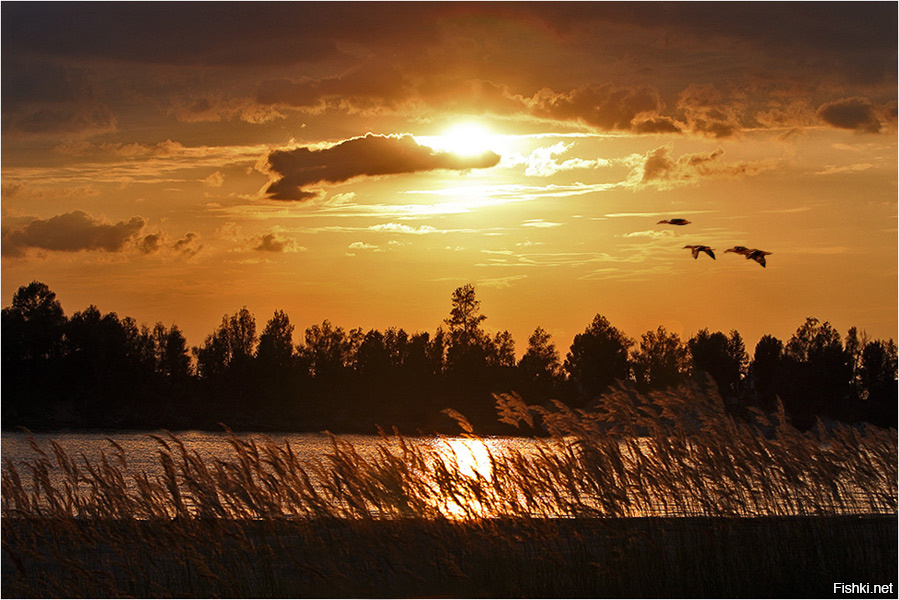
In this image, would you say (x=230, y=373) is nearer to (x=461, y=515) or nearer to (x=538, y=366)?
(x=538, y=366)

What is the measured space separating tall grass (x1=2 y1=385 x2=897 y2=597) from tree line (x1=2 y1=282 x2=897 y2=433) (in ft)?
259

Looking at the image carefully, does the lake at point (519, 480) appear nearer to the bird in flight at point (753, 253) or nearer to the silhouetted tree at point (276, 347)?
the bird in flight at point (753, 253)

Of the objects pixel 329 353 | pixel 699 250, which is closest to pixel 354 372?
pixel 329 353

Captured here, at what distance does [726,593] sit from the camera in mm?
10875

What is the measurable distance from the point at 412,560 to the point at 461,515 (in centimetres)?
72

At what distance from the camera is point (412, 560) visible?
10648 millimetres

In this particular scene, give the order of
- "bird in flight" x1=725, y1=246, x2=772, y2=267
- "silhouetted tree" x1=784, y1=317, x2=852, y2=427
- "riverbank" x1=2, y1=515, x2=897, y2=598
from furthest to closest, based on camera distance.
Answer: "silhouetted tree" x1=784, y1=317, x2=852, y2=427
"bird in flight" x1=725, y1=246, x2=772, y2=267
"riverbank" x1=2, y1=515, x2=897, y2=598

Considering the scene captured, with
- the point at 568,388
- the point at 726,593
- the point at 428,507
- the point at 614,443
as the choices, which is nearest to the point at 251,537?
the point at 428,507

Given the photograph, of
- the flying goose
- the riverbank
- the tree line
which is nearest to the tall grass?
the riverbank

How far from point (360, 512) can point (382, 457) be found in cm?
76

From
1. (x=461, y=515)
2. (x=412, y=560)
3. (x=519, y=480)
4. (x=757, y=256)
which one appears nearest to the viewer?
(x=412, y=560)

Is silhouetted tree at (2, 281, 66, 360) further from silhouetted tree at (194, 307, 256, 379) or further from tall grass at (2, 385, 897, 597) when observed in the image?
tall grass at (2, 385, 897, 597)

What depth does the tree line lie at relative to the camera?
93.8 metres

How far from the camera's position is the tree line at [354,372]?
9381cm
